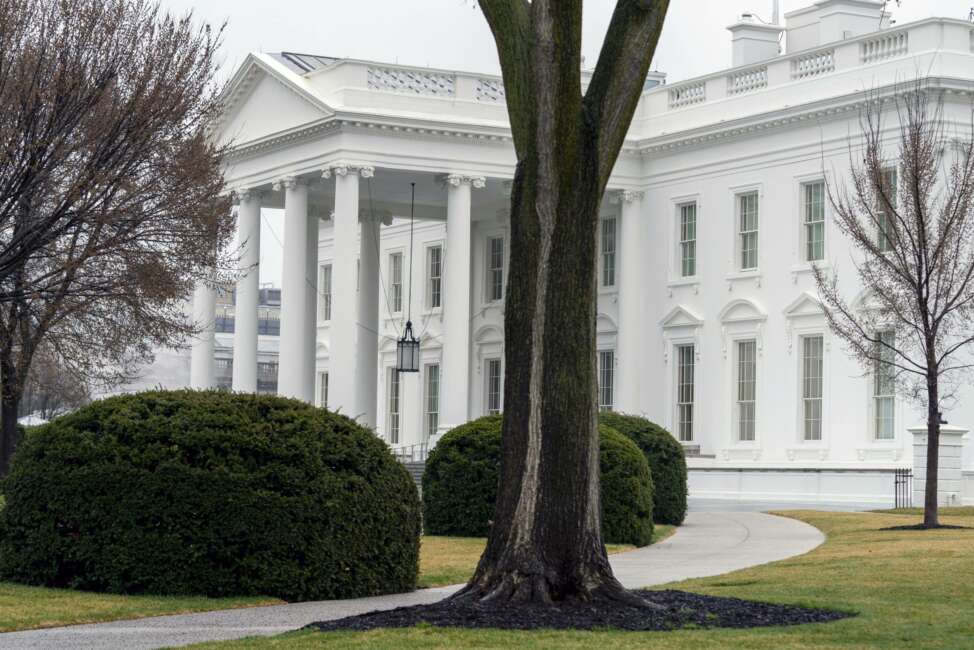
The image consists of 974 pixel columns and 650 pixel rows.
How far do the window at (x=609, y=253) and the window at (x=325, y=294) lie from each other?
15.1m

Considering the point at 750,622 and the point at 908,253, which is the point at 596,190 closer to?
the point at 750,622

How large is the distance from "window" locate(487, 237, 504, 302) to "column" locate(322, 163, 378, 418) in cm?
881

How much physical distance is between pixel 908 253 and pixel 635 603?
16.4 meters

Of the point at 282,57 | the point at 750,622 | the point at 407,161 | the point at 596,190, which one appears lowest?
the point at 750,622

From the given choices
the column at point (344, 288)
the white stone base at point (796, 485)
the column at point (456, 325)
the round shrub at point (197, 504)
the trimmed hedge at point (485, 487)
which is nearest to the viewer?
the round shrub at point (197, 504)

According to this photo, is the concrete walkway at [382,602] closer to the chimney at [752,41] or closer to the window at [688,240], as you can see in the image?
the window at [688,240]

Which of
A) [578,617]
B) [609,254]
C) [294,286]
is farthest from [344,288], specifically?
[578,617]

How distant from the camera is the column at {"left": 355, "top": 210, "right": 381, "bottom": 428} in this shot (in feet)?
176

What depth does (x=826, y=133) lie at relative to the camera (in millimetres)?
43281

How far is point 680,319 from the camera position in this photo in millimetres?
48094

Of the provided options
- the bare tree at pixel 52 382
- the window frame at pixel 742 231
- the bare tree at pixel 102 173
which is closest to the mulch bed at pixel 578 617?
the bare tree at pixel 102 173

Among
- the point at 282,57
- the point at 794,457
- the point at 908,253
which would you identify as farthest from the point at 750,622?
the point at 282,57

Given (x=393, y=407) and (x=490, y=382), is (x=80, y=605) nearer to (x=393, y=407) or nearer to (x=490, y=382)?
(x=490, y=382)

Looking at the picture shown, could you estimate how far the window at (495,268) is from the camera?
55.9 m
